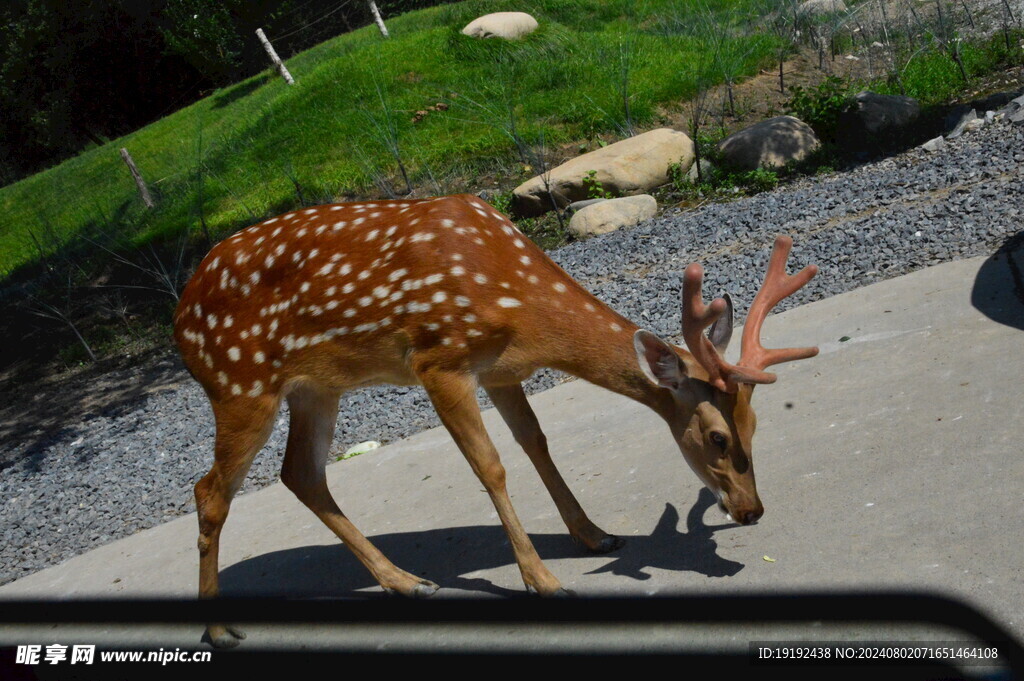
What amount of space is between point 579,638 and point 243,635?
1.68 metres

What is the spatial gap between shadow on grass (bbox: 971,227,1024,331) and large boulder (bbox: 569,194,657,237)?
175 inches

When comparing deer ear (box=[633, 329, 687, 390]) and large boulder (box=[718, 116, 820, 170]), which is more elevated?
deer ear (box=[633, 329, 687, 390])

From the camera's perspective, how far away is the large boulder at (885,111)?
1052 cm

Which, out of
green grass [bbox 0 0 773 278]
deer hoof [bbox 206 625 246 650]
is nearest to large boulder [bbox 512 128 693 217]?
green grass [bbox 0 0 773 278]

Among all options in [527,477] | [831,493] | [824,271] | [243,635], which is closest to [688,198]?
[824,271]

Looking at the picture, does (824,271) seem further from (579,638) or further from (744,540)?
(579,638)

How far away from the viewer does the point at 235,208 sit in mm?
14961

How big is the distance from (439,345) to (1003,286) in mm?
3578

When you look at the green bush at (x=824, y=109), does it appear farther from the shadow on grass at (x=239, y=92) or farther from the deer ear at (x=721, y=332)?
the shadow on grass at (x=239, y=92)

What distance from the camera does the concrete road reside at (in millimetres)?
3500

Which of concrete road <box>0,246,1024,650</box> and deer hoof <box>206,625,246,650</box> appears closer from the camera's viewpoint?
concrete road <box>0,246,1024,650</box>

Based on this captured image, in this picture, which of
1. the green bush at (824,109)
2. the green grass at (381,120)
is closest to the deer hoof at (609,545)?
the green bush at (824,109)

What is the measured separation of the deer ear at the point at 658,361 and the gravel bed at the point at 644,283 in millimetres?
3073

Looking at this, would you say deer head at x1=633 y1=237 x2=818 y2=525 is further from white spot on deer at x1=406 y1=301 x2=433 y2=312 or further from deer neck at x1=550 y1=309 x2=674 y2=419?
white spot on deer at x1=406 y1=301 x2=433 y2=312
